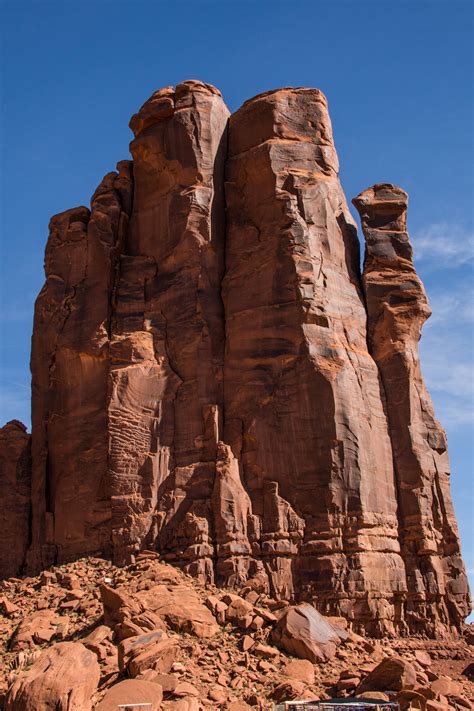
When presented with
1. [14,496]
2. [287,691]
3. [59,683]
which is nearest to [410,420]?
[287,691]

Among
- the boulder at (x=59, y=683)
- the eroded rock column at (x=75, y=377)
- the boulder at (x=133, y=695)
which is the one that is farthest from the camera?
the eroded rock column at (x=75, y=377)

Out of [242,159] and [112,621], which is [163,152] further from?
[112,621]

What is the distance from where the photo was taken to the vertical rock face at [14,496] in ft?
132

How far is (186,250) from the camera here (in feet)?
132

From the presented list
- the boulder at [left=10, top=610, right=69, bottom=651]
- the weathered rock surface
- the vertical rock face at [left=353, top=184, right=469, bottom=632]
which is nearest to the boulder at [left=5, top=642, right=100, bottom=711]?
the weathered rock surface

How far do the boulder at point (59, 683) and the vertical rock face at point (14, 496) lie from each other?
1352cm

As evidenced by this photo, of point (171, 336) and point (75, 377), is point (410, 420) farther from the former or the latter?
point (75, 377)

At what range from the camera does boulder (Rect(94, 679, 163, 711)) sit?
2533 centimetres

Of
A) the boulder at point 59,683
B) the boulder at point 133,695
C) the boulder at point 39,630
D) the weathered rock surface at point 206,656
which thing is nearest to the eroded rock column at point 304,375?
the weathered rock surface at point 206,656

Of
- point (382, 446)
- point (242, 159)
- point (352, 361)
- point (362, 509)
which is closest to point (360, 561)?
point (362, 509)

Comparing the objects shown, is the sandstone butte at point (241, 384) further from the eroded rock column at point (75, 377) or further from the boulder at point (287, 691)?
the boulder at point (287, 691)

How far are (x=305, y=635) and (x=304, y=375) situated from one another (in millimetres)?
9756

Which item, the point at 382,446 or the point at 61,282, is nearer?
the point at 382,446

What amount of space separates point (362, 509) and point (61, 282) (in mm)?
16113
